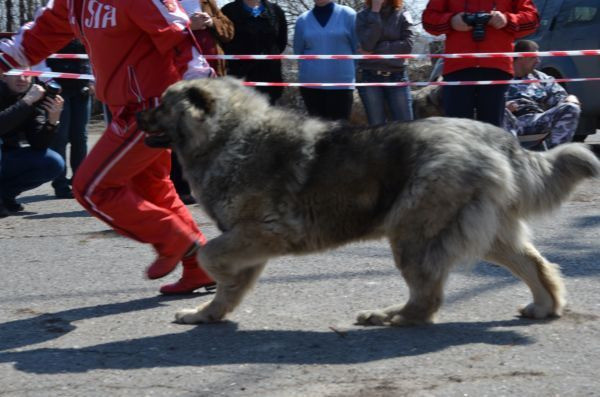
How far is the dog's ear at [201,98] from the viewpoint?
5034 mm

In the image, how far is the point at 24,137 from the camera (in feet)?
29.3

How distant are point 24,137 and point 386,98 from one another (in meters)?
3.58

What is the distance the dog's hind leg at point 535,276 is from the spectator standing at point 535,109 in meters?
5.02

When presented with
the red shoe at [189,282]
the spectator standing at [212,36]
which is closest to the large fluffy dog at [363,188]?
the red shoe at [189,282]

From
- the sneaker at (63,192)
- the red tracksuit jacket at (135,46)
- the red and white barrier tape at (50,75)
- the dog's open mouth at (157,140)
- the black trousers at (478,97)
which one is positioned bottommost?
the sneaker at (63,192)

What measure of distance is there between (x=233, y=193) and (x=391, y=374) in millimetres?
1343

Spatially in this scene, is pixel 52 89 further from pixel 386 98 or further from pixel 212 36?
pixel 386 98

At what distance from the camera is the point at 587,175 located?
191 inches

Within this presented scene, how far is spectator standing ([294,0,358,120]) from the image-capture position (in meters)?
9.39

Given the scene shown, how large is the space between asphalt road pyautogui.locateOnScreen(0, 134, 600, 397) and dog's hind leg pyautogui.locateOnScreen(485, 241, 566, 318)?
0.26 ft

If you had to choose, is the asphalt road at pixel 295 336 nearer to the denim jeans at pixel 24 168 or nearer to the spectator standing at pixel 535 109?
the denim jeans at pixel 24 168

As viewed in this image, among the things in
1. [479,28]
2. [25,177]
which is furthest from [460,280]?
[25,177]

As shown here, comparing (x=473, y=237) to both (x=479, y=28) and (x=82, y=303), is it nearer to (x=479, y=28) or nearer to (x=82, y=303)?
(x=82, y=303)

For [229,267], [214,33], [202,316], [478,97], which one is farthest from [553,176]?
[214,33]
